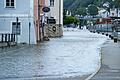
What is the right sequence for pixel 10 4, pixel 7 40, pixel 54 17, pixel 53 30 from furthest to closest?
1. pixel 54 17
2. pixel 53 30
3. pixel 10 4
4. pixel 7 40

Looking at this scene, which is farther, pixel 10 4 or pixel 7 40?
pixel 10 4

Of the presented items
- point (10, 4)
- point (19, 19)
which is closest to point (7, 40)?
point (19, 19)

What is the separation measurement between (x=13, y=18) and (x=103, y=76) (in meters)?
34.2

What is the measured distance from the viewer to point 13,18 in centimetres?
5206

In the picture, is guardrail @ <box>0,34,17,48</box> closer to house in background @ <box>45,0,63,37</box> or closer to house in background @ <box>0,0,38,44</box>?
house in background @ <box>0,0,38,44</box>

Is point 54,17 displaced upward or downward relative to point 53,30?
upward

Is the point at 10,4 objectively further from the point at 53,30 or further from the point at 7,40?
the point at 53,30

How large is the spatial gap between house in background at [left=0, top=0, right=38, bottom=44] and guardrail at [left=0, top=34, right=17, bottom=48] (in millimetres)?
1623

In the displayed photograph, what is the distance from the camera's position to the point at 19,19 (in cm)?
5162

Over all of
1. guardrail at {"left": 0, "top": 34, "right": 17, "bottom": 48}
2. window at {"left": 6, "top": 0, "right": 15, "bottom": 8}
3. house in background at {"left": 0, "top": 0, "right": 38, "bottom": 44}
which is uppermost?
window at {"left": 6, "top": 0, "right": 15, "bottom": 8}

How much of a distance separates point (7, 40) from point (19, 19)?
160 inches

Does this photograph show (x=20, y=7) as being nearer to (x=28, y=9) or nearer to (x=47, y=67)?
(x=28, y=9)

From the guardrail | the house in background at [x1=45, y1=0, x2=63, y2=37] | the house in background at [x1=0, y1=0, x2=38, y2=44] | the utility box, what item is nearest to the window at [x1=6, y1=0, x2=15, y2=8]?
the house in background at [x1=0, y1=0, x2=38, y2=44]

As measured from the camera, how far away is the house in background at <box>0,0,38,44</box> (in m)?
51.5
